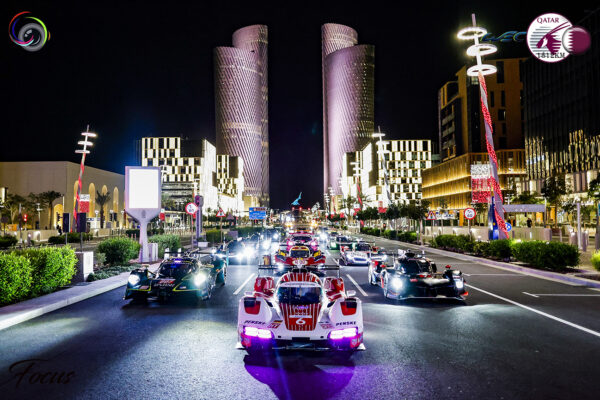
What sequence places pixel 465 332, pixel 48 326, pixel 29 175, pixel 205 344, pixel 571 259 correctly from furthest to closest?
1. pixel 29 175
2. pixel 571 259
3. pixel 48 326
4. pixel 465 332
5. pixel 205 344

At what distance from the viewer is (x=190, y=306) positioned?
1181 centimetres

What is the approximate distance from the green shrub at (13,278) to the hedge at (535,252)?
62.8ft

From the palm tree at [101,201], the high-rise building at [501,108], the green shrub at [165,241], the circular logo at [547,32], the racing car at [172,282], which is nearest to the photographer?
the racing car at [172,282]

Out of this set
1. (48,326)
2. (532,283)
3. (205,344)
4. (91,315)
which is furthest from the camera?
(532,283)

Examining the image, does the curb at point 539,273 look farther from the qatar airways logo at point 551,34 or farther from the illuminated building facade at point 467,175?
the illuminated building facade at point 467,175

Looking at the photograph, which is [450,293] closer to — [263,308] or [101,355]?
[263,308]

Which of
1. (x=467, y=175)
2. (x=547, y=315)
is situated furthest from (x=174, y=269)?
(x=467, y=175)

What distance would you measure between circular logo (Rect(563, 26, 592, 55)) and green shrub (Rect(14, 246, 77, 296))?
2202cm

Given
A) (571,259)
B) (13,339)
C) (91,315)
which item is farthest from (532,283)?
(13,339)

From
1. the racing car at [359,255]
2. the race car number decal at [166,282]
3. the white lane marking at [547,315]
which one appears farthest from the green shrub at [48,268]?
the white lane marking at [547,315]

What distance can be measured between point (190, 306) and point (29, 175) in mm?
95975

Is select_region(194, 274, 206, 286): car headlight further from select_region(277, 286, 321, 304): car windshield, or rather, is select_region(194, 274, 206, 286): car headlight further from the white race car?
the white race car

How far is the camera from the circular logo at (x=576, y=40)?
18656mm

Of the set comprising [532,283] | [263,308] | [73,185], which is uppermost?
[73,185]
